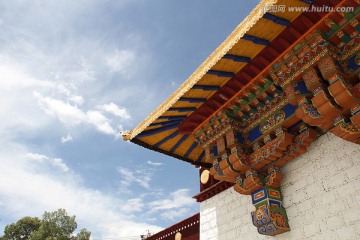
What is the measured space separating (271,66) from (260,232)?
2.32 m

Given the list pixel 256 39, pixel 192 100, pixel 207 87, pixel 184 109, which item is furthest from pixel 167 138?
pixel 256 39

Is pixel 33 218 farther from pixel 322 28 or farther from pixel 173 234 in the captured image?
pixel 322 28

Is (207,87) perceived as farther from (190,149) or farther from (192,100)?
(190,149)

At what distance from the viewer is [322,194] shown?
390 centimetres

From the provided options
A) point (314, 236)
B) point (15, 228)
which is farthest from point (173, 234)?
point (15, 228)

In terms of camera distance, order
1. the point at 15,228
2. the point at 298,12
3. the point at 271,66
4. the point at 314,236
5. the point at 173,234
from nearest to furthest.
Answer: the point at 298,12
the point at 314,236
the point at 271,66
the point at 173,234
the point at 15,228

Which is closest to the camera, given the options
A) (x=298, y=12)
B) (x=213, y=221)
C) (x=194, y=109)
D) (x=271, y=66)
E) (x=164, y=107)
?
(x=298, y=12)

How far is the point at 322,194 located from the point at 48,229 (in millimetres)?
25426

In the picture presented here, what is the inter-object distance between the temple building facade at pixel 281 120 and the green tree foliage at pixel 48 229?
2261cm

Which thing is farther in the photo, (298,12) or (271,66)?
(271,66)

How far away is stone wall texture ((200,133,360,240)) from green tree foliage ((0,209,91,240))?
23386 mm

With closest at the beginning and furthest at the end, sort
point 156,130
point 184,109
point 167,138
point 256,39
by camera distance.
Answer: point 256,39
point 184,109
point 156,130
point 167,138

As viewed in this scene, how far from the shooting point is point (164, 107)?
4.73 metres

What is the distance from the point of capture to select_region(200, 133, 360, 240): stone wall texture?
11.7 feet
